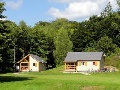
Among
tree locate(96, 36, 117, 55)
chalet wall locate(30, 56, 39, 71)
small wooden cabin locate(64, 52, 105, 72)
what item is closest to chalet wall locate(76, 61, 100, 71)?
small wooden cabin locate(64, 52, 105, 72)

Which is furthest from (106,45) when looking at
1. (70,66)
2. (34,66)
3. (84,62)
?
(34,66)

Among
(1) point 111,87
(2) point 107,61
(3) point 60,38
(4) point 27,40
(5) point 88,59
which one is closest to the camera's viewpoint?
(1) point 111,87

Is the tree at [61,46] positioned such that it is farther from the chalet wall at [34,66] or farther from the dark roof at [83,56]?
the dark roof at [83,56]

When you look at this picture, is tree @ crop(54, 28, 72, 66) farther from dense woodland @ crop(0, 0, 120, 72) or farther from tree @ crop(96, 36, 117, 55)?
tree @ crop(96, 36, 117, 55)

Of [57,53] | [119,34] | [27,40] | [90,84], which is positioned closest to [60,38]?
[57,53]

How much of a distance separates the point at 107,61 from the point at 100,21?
2221 cm

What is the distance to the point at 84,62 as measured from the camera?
83.1 m

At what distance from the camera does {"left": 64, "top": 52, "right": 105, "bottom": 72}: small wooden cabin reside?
269 feet

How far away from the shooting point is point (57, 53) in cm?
10262

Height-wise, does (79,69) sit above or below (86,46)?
below

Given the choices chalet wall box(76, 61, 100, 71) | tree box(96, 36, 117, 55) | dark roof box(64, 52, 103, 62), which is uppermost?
tree box(96, 36, 117, 55)

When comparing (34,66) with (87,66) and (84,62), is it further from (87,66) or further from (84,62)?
(87,66)

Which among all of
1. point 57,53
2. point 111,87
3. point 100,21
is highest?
point 100,21

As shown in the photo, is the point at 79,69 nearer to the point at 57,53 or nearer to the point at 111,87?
the point at 57,53
